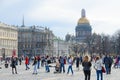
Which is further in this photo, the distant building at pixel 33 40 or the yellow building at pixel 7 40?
the distant building at pixel 33 40

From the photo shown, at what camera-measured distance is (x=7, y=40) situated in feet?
463

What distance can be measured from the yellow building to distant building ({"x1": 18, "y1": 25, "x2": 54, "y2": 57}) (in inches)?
657

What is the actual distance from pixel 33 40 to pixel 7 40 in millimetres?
29863

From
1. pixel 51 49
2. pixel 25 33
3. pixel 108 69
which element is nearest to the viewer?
pixel 108 69

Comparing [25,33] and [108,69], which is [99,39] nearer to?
[25,33]

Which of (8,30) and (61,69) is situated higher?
(8,30)

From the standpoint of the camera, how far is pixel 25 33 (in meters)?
166

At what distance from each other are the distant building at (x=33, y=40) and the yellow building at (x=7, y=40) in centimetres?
1668

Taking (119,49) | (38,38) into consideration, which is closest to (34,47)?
(38,38)

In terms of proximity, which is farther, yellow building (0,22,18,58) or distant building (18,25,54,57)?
distant building (18,25,54,57)

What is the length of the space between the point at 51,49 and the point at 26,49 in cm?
1613

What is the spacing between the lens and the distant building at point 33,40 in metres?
167

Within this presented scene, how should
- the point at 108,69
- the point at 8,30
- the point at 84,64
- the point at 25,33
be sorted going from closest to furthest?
the point at 84,64 → the point at 108,69 → the point at 8,30 → the point at 25,33

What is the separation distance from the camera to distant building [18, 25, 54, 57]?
166625 millimetres
